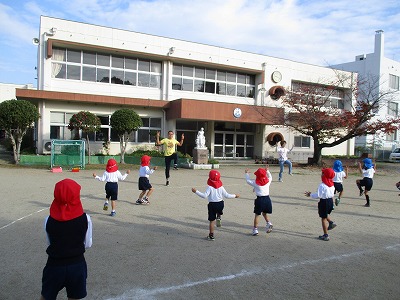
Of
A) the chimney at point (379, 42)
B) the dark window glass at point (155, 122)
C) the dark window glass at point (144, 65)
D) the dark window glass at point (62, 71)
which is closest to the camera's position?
the dark window glass at point (62, 71)

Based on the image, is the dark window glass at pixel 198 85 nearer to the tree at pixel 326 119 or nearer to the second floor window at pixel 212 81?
the second floor window at pixel 212 81

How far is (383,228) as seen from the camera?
6.95 m

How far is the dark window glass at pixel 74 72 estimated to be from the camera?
66.0 feet

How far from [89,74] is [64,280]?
19.5m

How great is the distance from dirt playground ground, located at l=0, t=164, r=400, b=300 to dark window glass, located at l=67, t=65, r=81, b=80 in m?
12.6

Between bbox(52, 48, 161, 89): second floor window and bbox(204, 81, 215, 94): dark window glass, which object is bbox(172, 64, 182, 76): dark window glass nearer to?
bbox(52, 48, 161, 89): second floor window

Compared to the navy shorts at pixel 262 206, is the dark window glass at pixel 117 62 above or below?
above

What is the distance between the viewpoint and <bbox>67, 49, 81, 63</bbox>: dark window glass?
66.0 feet

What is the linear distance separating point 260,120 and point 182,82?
602 centimetres

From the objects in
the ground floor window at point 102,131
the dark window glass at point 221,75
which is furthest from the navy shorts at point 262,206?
the dark window glass at point 221,75

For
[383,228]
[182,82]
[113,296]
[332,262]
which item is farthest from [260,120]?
[113,296]

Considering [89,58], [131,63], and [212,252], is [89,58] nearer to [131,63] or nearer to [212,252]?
[131,63]

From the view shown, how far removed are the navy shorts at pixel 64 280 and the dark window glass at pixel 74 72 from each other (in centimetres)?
1927

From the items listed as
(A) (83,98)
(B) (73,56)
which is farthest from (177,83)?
(B) (73,56)
